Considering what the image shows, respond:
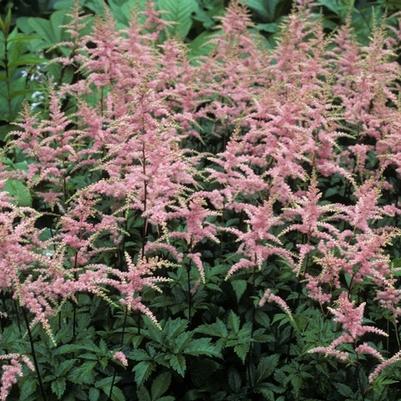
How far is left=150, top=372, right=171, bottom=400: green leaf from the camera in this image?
13.5 ft

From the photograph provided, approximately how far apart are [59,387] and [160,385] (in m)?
0.65

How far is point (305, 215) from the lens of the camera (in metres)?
4.15

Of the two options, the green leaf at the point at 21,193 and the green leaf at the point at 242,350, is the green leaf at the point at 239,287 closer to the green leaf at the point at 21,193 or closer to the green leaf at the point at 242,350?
the green leaf at the point at 242,350

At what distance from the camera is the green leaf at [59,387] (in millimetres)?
3721

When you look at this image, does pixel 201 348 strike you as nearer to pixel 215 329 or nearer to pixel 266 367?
pixel 215 329

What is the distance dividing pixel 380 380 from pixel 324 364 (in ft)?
1.22

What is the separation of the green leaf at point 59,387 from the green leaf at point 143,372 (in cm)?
40

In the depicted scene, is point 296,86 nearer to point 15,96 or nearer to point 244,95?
point 244,95

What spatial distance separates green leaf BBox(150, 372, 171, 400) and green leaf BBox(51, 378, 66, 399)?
58cm

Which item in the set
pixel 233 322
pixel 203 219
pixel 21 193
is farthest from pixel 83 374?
pixel 21 193

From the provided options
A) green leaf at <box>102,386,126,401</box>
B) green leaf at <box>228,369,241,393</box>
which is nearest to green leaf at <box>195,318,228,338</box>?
green leaf at <box>228,369,241,393</box>

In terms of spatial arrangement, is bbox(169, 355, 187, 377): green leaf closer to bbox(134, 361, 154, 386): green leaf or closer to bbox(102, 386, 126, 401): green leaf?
bbox(134, 361, 154, 386): green leaf

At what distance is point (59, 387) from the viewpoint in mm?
3771

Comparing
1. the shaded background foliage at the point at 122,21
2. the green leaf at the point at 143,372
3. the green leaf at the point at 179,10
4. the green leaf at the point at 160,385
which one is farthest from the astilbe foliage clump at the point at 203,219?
the green leaf at the point at 179,10
